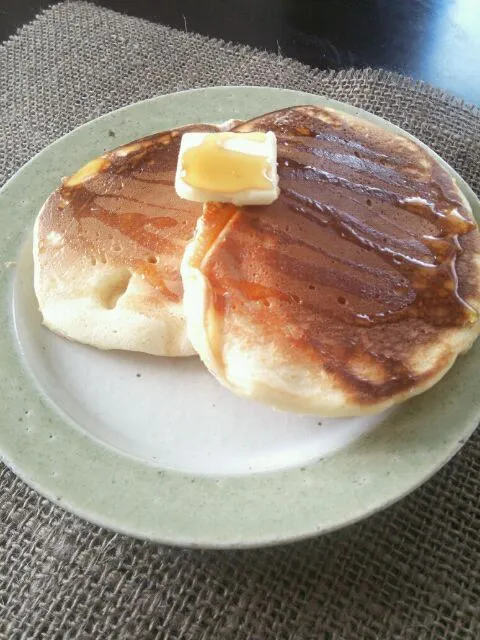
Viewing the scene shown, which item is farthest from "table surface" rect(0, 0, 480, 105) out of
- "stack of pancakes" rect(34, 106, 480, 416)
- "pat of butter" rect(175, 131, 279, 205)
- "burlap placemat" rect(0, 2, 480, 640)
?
"burlap placemat" rect(0, 2, 480, 640)

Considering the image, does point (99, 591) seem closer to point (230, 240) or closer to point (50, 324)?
point (50, 324)

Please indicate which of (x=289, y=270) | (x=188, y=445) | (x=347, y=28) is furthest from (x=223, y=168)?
(x=347, y=28)

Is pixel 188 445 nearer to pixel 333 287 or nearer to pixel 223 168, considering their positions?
pixel 333 287

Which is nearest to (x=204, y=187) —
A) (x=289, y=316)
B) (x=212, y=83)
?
(x=289, y=316)

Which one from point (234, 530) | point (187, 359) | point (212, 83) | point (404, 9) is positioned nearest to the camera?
point (234, 530)

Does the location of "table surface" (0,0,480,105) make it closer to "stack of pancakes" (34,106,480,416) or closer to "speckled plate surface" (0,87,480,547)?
"stack of pancakes" (34,106,480,416)
